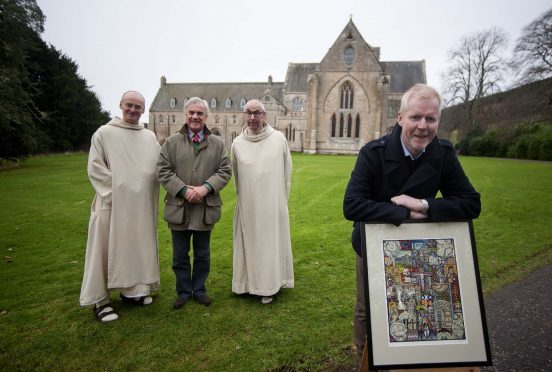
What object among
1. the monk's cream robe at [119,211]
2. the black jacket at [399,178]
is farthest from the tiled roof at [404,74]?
the black jacket at [399,178]

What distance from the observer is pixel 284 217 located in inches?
168

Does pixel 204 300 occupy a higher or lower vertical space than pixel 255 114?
lower

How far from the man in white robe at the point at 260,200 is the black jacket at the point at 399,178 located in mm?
1889

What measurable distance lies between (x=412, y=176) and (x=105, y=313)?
389 centimetres

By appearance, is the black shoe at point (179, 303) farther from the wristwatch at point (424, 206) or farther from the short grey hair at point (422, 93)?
the short grey hair at point (422, 93)

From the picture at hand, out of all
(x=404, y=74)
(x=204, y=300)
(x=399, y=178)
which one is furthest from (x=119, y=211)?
(x=404, y=74)

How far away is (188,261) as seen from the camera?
420 centimetres

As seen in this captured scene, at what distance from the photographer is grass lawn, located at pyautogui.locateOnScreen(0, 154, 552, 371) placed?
10.2 ft

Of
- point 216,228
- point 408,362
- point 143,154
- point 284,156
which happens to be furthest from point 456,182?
point 216,228

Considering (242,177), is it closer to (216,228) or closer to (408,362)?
(408,362)

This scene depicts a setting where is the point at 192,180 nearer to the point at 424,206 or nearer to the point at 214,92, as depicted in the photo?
the point at 424,206

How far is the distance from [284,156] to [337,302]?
2.15 m

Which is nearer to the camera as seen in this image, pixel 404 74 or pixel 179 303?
pixel 179 303

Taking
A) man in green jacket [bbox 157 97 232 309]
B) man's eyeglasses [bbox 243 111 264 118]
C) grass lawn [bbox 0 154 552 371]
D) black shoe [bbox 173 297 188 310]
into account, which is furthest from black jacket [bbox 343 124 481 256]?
black shoe [bbox 173 297 188 310]
